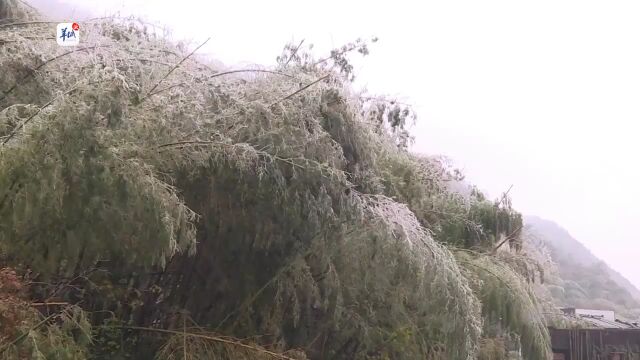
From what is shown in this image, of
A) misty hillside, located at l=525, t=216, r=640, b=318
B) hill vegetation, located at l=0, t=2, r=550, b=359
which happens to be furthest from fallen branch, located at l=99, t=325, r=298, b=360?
misty hillside, located at l=525, t=216, r=640, b=318

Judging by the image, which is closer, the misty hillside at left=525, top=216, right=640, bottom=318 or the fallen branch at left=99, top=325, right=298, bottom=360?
the fallen branch at left=99, top=325, right=298, bottom=360

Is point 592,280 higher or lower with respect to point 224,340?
higher

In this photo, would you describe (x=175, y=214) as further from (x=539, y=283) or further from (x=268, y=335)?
(x=539, y=283)

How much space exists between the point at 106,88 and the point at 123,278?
1.38 m

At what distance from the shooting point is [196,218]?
379 cm

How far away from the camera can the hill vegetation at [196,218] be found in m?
3.10

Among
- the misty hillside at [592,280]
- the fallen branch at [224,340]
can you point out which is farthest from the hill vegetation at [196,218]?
the misty hillside at [592,280]

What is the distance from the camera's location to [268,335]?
14.3 feet

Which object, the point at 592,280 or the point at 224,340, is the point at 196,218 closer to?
the point at 224,340

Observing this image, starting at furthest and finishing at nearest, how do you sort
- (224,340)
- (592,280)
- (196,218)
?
(592,280), (224,340), (196,218)

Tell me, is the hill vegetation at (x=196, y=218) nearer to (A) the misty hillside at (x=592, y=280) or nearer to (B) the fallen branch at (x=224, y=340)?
(B) the fallen branch at (x=224, y=340)

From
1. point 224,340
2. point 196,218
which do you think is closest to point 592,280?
point 224,340

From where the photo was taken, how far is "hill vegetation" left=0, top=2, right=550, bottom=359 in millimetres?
3104

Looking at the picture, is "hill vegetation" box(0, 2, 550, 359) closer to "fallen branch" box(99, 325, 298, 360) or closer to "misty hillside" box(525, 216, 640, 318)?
"fallen branch" box(99, 325, 298, 360)
